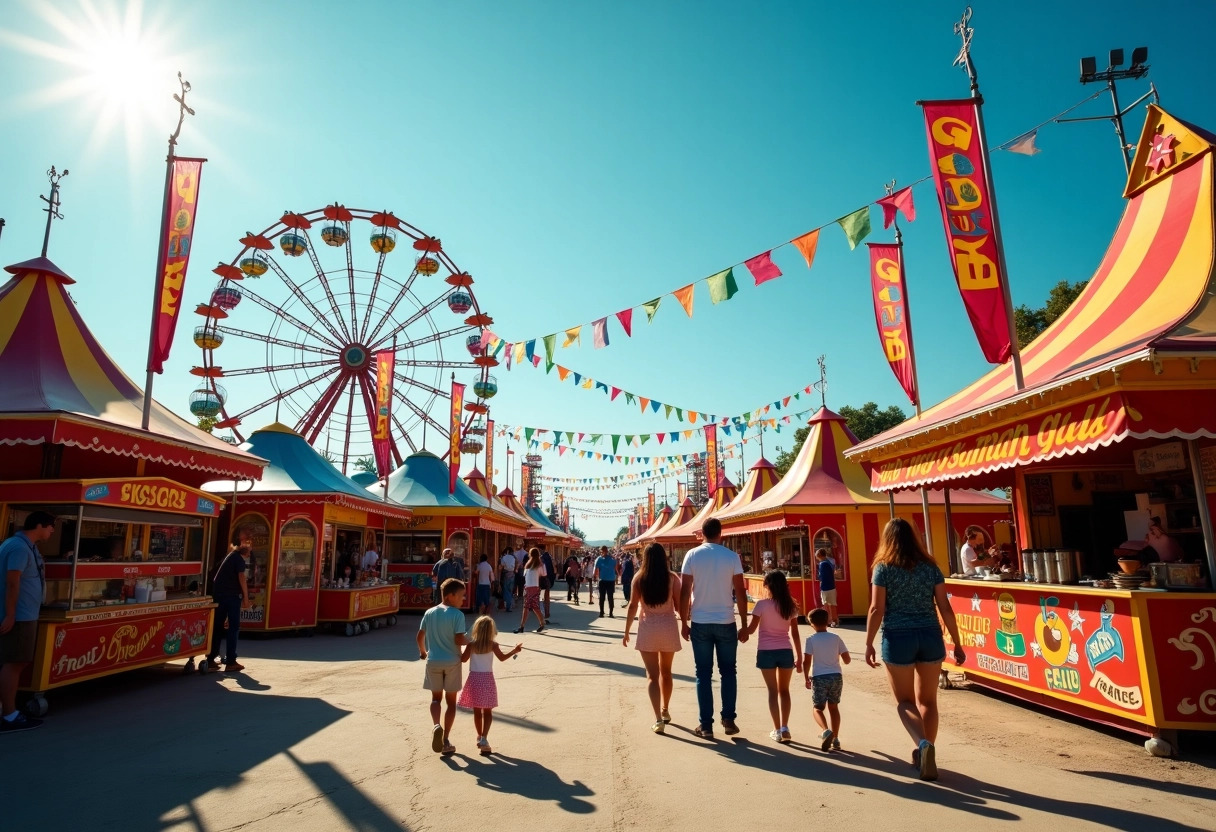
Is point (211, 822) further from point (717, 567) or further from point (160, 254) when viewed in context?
point (160, 254)

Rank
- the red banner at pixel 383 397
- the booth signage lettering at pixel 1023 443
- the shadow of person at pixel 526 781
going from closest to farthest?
the shadow of person at pixel 526 781 → the booth signage lettering at pixel 1023 443 → the red banner at pixel 383 397

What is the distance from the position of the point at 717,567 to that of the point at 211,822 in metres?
3.55

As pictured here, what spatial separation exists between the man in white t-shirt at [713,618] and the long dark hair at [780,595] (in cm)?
22

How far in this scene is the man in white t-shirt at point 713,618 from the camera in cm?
538

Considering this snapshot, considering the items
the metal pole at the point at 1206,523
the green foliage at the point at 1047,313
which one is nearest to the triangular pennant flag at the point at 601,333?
the metal pole at the point at 1206,523

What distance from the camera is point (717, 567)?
5.46 meters

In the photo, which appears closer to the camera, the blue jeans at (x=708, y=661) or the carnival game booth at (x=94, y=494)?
the blue jeans at (x=708, y=661)

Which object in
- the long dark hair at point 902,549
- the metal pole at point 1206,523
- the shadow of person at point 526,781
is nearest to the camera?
the shadow of person at point 526,781

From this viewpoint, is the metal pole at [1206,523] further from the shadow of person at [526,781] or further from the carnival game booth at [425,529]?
the carnival game booth at [425,529]

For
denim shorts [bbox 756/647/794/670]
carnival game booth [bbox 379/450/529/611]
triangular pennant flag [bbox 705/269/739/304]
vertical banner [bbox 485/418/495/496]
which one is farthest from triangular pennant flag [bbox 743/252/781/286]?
vertical banner [bbox 485/418/495/496]

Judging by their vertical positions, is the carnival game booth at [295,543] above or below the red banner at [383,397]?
below

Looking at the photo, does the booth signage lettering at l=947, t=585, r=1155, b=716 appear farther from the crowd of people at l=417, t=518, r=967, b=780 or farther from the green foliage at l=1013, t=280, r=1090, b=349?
the green foliage at l=1013, t=280, r=1090, b=349

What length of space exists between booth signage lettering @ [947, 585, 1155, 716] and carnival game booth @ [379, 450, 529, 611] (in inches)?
519

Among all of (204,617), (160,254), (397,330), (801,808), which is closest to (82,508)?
(204,617)
